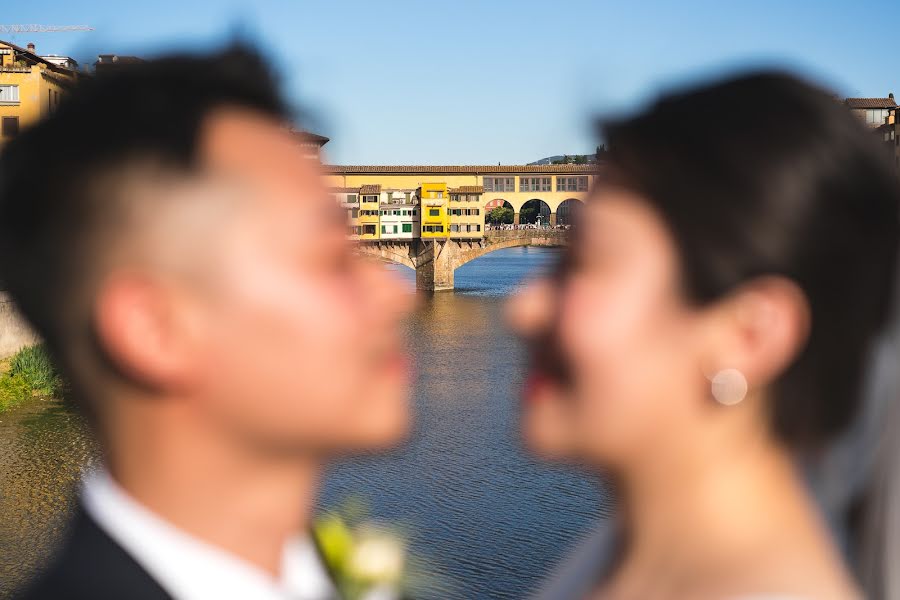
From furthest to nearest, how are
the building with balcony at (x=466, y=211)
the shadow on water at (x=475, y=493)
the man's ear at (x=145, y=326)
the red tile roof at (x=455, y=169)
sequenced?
1. the red tile roof at (x=455, y=169)
2. the building with balcony at (x=466, y=211)
3. the shadow on water at (x=475, y=493)
4. the man's ear at (x=145, y=326)

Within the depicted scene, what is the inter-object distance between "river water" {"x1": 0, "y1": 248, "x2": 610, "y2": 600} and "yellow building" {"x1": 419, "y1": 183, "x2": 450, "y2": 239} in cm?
2623

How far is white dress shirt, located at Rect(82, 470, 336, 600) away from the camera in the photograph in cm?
96

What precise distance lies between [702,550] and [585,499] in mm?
13444

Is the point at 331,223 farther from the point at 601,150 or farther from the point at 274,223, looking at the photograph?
the point at 601,150

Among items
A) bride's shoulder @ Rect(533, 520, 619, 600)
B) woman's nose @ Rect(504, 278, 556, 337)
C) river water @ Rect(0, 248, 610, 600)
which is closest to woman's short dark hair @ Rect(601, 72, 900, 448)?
woman's nose @ Rect(504, 278, 556, 337)

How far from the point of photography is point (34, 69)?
27.0m

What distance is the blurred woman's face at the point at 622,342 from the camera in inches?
39.7

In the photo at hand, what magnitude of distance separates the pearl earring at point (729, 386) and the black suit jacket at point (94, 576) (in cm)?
54

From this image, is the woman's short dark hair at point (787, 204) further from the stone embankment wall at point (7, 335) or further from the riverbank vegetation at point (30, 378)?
the stone embankment wall at point (7, 335)

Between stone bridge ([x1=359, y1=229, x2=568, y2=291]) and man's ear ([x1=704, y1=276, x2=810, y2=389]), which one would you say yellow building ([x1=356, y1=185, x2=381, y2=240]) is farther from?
man's ear ([x1=704, y1=276, x2=810, y2=389])

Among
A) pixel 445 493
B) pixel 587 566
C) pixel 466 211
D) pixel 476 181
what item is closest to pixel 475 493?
pixel 445 493

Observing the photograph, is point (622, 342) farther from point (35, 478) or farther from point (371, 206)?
point (371, 206)

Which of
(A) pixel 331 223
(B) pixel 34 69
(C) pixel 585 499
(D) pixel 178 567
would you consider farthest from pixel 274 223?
(B) pixel 34 69

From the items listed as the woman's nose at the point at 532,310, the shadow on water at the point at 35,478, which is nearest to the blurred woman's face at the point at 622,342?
the woman's nose at the point at 532,310
